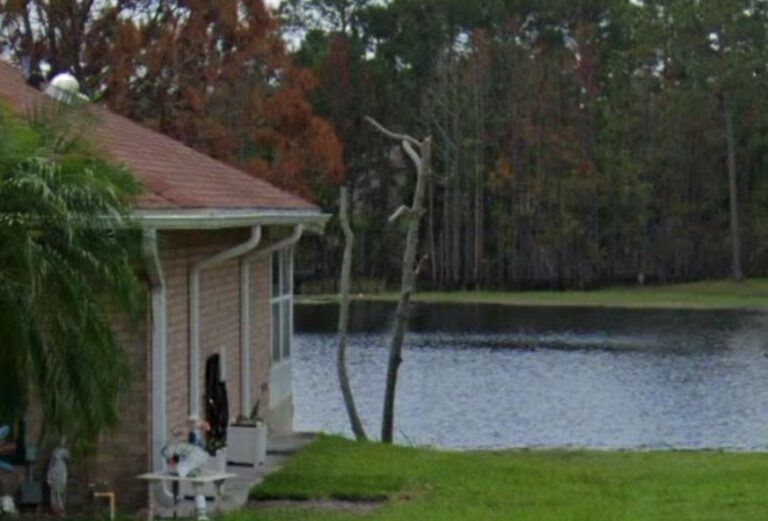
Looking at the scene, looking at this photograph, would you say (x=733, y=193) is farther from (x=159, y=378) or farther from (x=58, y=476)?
(x=58, y=476)

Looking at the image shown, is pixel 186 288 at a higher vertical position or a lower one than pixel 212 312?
higher

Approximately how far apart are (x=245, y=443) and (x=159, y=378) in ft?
7.62

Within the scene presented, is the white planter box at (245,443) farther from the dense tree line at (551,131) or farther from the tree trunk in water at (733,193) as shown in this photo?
the tree trunk in water at (733,193)

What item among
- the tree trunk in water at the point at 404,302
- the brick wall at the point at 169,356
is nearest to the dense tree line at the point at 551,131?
the tree trunk in water at the point at 404,302

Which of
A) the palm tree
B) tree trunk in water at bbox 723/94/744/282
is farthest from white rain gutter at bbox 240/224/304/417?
tree trunk in water at bbox 723/94/744/282

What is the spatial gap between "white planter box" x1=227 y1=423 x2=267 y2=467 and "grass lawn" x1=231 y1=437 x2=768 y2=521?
0.30m

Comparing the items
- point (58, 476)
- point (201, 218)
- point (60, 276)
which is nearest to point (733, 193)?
point (201, 218)

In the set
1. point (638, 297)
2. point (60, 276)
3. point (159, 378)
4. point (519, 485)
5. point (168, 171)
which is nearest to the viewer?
point (60, 276)

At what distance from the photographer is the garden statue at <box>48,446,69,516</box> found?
33.3 feet

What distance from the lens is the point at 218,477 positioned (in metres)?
10.3

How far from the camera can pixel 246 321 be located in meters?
14.1

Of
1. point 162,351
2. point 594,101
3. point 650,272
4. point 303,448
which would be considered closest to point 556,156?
point 594,101

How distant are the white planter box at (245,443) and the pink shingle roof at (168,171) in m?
1.79

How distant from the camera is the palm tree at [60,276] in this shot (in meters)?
7.95
